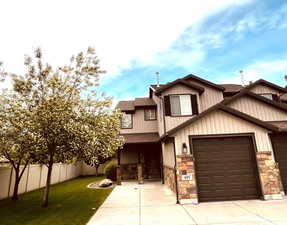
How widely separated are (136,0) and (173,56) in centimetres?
684

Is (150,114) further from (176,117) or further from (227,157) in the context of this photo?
(227,157)

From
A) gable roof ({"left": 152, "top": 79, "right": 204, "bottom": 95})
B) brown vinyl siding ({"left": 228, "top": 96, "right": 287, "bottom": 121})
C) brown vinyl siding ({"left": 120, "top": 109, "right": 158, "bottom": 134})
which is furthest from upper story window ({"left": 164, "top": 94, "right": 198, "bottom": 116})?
brown vinyl siding ({"left": 120, "top": 109, "right": 158, "bottom": 134})

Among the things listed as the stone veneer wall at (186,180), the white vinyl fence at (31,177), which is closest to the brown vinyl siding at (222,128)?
the stone veneer wall at (186,180)

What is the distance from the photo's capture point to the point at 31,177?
1211 cm

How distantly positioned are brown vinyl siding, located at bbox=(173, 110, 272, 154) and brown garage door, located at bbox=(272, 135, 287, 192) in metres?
0.78

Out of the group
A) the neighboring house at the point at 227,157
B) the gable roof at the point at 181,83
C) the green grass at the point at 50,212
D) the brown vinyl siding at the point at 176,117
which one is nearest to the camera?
the green grass at the point at 50,212

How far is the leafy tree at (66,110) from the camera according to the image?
7012 millimetres

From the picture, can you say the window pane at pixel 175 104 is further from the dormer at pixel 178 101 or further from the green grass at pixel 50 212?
the green grass at pixel 50 212

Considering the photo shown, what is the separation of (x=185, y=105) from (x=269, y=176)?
6.87 metres

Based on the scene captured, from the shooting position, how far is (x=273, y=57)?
14875mm

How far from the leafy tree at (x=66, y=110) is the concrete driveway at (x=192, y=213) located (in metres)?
2.49

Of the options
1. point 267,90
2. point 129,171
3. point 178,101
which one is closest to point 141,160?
point 129,171

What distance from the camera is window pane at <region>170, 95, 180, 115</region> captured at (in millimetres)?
13109

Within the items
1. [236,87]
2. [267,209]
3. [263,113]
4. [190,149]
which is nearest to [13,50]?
[190,149]
